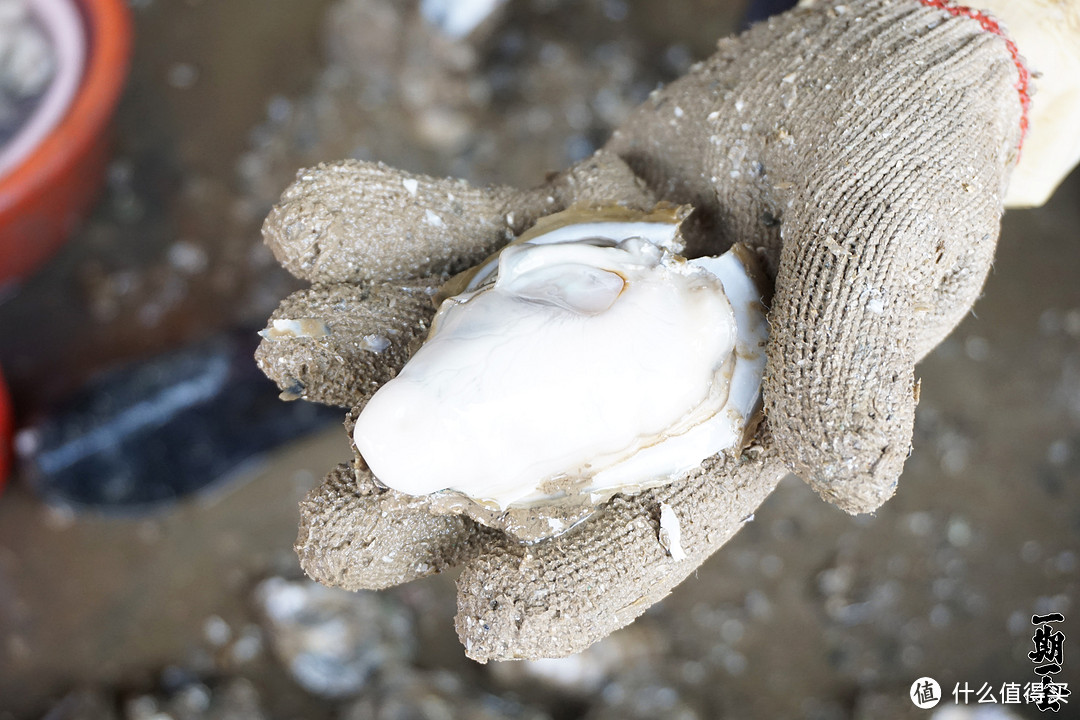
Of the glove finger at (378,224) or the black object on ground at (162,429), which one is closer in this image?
the glove finger at (378,224)

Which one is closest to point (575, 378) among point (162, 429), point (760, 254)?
point (760, 254)

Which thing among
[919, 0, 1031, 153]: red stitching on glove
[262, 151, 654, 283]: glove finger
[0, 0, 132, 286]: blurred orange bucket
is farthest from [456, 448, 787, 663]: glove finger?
[0, 0, 132, 286]: blurred orange bucket

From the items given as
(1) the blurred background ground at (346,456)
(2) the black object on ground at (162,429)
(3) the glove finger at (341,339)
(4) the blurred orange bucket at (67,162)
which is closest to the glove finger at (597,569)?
(3) the glove finger at (341,339)

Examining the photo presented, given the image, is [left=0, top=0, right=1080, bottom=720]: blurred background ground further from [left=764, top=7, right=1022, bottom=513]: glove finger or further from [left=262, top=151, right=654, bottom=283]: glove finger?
Answer: [left=764, top=7, right=1022, bottom=513]: glove finger

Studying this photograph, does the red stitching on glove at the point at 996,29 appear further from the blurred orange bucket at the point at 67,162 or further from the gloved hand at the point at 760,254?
the blurred orange bucket at the point at 67,162

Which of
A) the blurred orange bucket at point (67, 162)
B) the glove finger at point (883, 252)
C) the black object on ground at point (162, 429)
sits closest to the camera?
the glove finger at point (883, 252)

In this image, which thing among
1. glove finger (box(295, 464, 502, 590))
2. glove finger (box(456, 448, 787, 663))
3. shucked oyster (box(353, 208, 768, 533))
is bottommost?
glove finger (box(456, 448, 787, 663))

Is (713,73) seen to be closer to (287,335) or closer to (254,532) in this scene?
(287,335)
